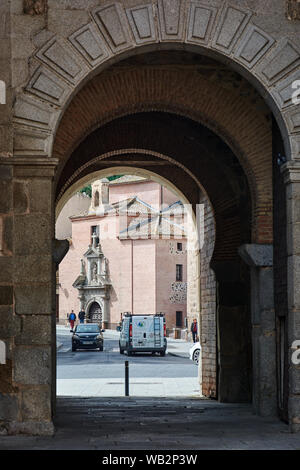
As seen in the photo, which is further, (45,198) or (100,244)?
(100,244)

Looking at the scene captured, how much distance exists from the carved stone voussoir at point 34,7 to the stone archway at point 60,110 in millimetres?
211

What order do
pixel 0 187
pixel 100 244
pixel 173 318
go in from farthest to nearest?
1. pixel 100 244
2. pixel 173 318
3. pixel 0 187

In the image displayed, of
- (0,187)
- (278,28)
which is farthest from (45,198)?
(278,28)

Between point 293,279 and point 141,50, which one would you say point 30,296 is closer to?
point 293,279

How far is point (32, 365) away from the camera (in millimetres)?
8609

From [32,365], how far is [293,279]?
2833 millimetres

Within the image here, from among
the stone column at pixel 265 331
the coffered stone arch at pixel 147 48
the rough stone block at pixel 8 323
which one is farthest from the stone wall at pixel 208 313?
the rough stone block at pixel 8 323

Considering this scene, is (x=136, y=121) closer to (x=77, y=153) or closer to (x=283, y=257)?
(x=77, y=153)

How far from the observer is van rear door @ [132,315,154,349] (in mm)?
34875

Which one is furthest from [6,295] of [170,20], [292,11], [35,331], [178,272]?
[178,272]

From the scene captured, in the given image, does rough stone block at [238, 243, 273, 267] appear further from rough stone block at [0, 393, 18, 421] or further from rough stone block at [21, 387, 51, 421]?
rough stone block at [0, 393, 18, 421]

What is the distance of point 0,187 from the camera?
875 centimetres

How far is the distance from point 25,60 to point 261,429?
4.68 metres

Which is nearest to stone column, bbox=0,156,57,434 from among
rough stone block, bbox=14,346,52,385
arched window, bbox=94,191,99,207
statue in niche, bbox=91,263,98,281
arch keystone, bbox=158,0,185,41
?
rough stone block, bbox=14,346,52,385
